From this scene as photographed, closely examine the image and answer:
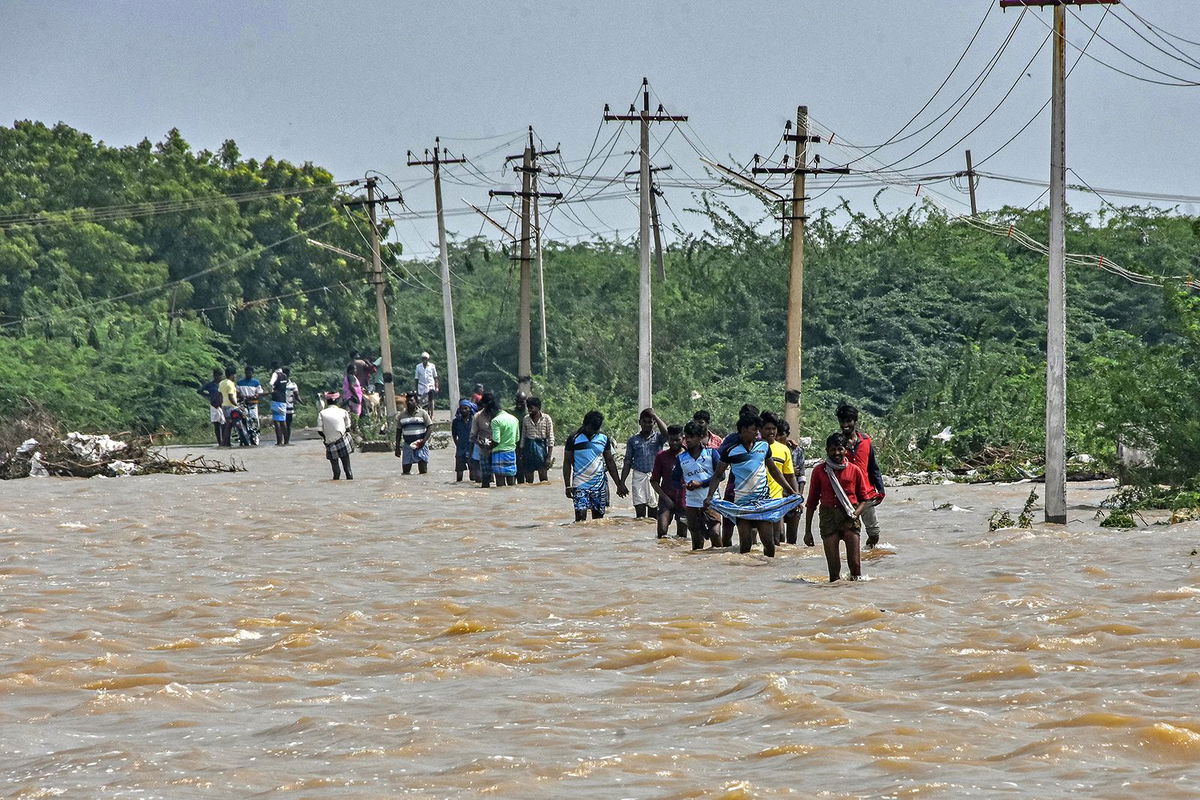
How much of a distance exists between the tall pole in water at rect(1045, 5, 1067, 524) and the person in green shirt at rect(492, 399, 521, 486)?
26.9 feet

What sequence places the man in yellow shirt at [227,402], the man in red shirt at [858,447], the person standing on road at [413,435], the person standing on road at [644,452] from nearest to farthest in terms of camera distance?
the man in red shirt at [858,447], the person standing on road at [644,452], the person standing on road at [413,435], the man in yellow shirt at [227,402]

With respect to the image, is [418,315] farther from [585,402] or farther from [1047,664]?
[1047,664]

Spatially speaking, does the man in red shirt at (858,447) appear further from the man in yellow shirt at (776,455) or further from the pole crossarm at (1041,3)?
the pole crossarm at (1041,3)

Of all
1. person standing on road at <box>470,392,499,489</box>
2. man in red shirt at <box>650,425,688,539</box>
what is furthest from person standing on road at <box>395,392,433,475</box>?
man in red shirt at <box>650,425,688,539</box>

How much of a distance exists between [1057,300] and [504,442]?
867cm

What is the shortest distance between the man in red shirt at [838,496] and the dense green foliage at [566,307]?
14.3m

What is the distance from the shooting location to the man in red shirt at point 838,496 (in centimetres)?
1328

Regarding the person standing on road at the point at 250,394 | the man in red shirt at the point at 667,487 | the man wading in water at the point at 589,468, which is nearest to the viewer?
the man in red shirt at the point at 667,487

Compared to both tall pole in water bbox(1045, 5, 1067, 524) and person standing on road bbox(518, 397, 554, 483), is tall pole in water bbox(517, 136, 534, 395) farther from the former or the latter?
tall pole in water bbox(1045, 5, 1067, 524)

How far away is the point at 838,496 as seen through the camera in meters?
13.3

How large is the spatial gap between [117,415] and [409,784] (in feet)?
114

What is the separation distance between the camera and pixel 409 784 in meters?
7.57

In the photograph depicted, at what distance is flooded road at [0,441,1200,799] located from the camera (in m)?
7.74

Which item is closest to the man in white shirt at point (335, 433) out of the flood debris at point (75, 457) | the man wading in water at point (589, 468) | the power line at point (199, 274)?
the flood debris at point (75, 457)
